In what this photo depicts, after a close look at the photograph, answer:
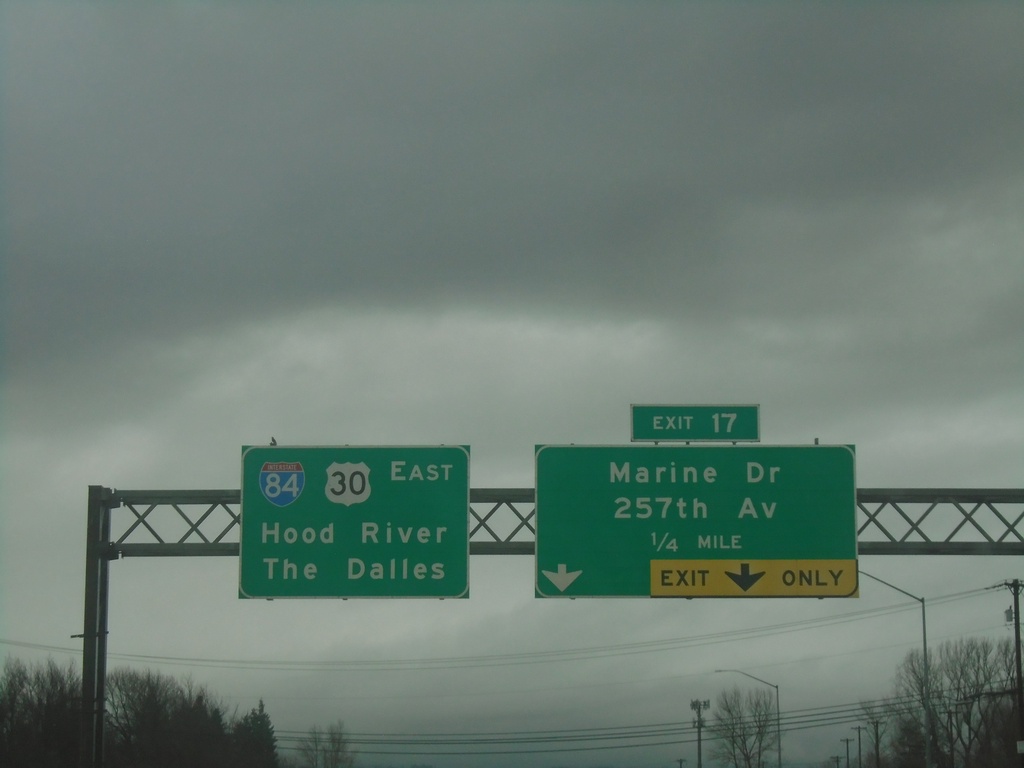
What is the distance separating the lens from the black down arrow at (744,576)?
2533 cm

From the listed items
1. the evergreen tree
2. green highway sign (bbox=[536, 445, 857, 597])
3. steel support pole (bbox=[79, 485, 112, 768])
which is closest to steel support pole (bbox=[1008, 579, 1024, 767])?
green highway sign (bbox=[536, 445, 857, 597])

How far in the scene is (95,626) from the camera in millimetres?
26531

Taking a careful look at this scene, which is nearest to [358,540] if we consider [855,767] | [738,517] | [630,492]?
[630,492]

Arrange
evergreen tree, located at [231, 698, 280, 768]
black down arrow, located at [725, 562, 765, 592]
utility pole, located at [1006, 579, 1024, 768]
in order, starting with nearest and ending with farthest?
1. black down arrow, located at [725, 562, 765, 592]
2. utility pole, located at [1006, 579, 1024, 768]
3. evergreen tree, located at [231, 698, 280, 768]

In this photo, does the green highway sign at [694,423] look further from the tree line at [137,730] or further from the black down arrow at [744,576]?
the tree line at [137,730]

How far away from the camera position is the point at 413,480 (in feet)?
83.7

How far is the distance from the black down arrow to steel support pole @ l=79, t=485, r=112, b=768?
11.8 meters

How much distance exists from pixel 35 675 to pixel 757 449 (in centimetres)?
7830

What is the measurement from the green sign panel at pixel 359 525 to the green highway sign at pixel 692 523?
5.54 feet

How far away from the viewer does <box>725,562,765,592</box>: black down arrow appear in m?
25.3

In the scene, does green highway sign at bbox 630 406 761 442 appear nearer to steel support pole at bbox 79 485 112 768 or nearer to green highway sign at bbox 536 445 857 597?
green highway sign at bbox 536 445 857 597

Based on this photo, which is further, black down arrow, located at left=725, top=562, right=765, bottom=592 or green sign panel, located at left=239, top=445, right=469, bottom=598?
black down arrow, located at left=725, top=562, right=765, bottom=592

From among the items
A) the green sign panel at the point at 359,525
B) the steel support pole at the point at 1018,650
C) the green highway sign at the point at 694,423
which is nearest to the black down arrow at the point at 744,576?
the green highway sign at the point at 694,423

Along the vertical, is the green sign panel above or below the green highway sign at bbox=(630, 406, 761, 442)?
below
